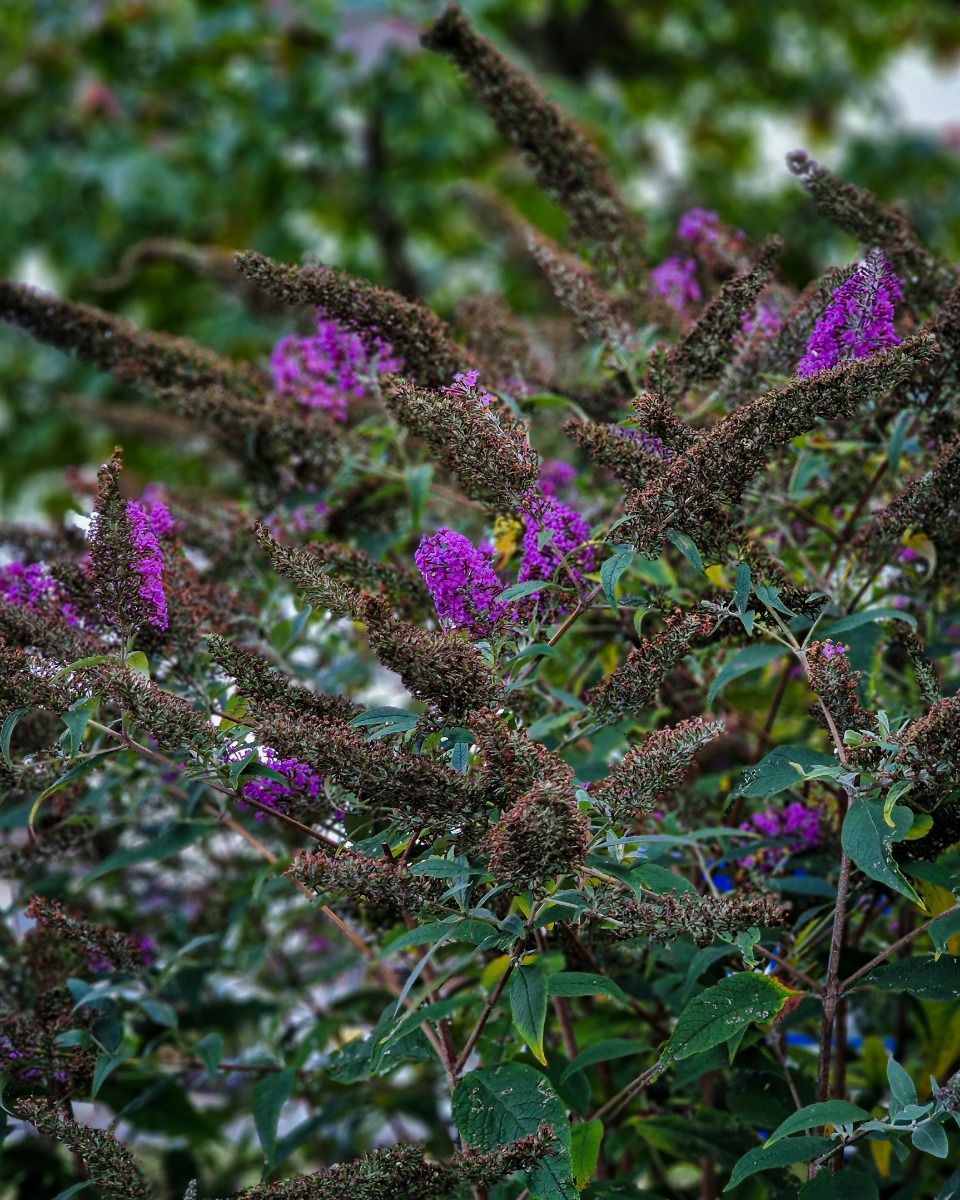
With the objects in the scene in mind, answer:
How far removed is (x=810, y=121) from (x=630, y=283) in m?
5.03

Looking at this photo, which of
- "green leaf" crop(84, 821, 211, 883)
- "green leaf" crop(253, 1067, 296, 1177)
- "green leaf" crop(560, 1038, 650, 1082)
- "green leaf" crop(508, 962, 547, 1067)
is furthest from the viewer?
"green leaf" crop(84, 821, 211, 883)

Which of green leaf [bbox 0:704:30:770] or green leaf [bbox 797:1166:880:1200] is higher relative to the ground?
green leaf [bbox 797:1166:880:1200]

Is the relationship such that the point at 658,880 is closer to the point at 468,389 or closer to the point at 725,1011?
the point at 725,1011

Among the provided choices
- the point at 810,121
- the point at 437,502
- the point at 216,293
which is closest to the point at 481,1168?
the point at 437,502

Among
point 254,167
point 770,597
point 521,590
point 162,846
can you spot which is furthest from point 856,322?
point 254,167

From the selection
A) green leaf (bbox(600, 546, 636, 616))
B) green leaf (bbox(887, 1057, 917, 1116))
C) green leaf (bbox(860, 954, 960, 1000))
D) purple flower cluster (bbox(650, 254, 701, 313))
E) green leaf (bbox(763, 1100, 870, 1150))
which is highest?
purple flower cluster (bbox(650, 254, 701, 313))

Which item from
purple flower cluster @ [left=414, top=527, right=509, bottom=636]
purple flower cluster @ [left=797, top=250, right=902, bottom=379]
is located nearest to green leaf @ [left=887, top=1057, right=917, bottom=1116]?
purple flower cluster @ [left=414, top=527, right=509, bottom=636]

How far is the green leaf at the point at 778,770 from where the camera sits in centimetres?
94

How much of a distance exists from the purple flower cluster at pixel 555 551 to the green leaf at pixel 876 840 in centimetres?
31

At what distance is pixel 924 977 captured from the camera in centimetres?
99

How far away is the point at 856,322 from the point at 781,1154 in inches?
27.9

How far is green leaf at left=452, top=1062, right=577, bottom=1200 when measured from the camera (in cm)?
90

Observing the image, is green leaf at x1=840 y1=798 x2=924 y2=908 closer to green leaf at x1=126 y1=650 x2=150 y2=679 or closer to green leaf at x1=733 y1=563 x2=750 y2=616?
green leaf at x1=733 y1=563 x2=750 y2=616

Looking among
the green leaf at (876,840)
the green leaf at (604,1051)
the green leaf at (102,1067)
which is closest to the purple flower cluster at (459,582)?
the green leaf at (876,840)
